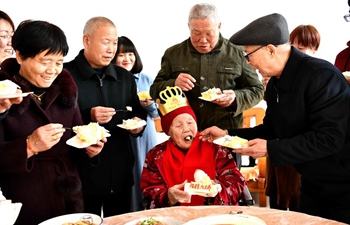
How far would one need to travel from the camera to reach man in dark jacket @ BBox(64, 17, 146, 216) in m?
2.87

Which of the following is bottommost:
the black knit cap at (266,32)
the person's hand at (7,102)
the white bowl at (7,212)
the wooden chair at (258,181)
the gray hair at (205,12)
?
the wooden chair at (258,181)

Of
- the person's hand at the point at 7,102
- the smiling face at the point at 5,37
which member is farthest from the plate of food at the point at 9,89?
the smiling face at the point at 5,37

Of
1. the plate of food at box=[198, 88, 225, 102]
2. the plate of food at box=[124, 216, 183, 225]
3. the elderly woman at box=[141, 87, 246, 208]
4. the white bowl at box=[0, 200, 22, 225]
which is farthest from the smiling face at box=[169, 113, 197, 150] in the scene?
the white bowl at box=[0, 200, 22, 225]

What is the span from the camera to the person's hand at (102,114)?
2.71 meters

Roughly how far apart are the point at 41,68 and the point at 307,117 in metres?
1.36

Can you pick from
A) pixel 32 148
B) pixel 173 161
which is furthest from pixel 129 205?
pixel 32 148

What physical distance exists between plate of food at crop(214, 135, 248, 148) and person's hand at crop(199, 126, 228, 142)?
6.1 inches

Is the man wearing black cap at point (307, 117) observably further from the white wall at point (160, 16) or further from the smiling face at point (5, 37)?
the white wall at point (160, 16)

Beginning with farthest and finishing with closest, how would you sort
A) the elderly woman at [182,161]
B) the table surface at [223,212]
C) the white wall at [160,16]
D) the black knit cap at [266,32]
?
the white wall at [160,16], the elderly woman at [182,161], the black knit cap at [266,32], the table surface at [223,212]

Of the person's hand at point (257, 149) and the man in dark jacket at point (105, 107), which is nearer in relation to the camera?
the person's hand at point (257, 149)

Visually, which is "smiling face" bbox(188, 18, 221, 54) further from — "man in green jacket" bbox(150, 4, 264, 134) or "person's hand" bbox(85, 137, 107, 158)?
"person's hand" bbox(85, 137, 107, 158)

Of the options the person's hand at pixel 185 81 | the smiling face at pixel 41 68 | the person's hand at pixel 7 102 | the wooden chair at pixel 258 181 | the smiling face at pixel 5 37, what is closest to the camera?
the person's hand at pixel 7 102

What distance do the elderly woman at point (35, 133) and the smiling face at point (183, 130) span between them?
62cm

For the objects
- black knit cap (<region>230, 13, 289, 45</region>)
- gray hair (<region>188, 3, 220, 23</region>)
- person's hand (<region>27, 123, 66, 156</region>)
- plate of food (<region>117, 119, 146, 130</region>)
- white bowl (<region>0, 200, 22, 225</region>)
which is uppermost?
gray hair (<region>188, 3, 220, 23</region>)
